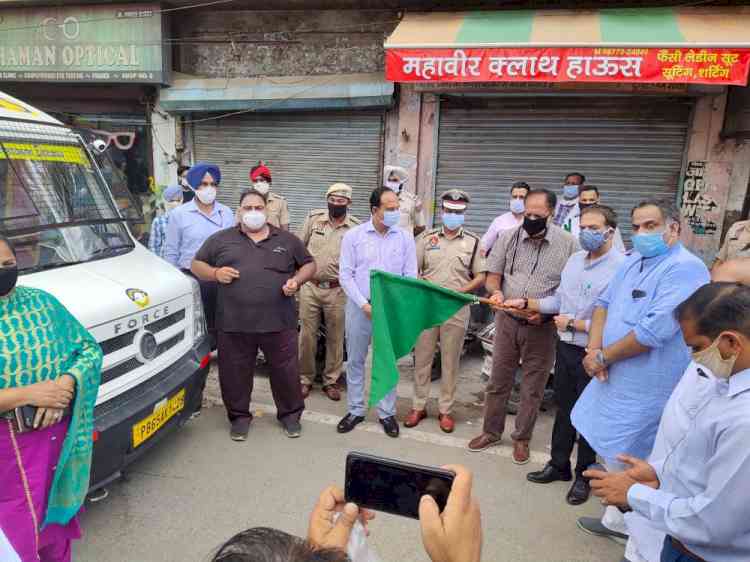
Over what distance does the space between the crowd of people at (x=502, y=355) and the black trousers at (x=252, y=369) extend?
0.05 ft

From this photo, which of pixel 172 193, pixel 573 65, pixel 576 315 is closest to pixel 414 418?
pixel 576 315

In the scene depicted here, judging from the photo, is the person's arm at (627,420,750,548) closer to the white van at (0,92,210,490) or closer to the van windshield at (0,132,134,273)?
the white van at (0,92,210,490)

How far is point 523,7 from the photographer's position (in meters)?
7.67

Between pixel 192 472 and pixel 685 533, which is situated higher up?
pixel 685 533

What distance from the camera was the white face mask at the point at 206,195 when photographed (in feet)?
16.9

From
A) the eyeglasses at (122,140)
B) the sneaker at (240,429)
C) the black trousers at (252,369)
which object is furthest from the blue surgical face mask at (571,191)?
the eyeglasses at (122,140)

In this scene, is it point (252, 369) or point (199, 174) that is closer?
point (252, 369)

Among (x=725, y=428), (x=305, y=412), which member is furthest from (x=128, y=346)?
(x=725, y=428)

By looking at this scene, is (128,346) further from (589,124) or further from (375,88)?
(589,124)

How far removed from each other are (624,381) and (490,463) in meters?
1.37

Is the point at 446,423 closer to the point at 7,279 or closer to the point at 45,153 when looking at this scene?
the point at 7,279

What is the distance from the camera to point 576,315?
3551 millimetres

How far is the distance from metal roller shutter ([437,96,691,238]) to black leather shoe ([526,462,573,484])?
5151 millimetres

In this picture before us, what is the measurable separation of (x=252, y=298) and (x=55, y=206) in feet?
4.57
